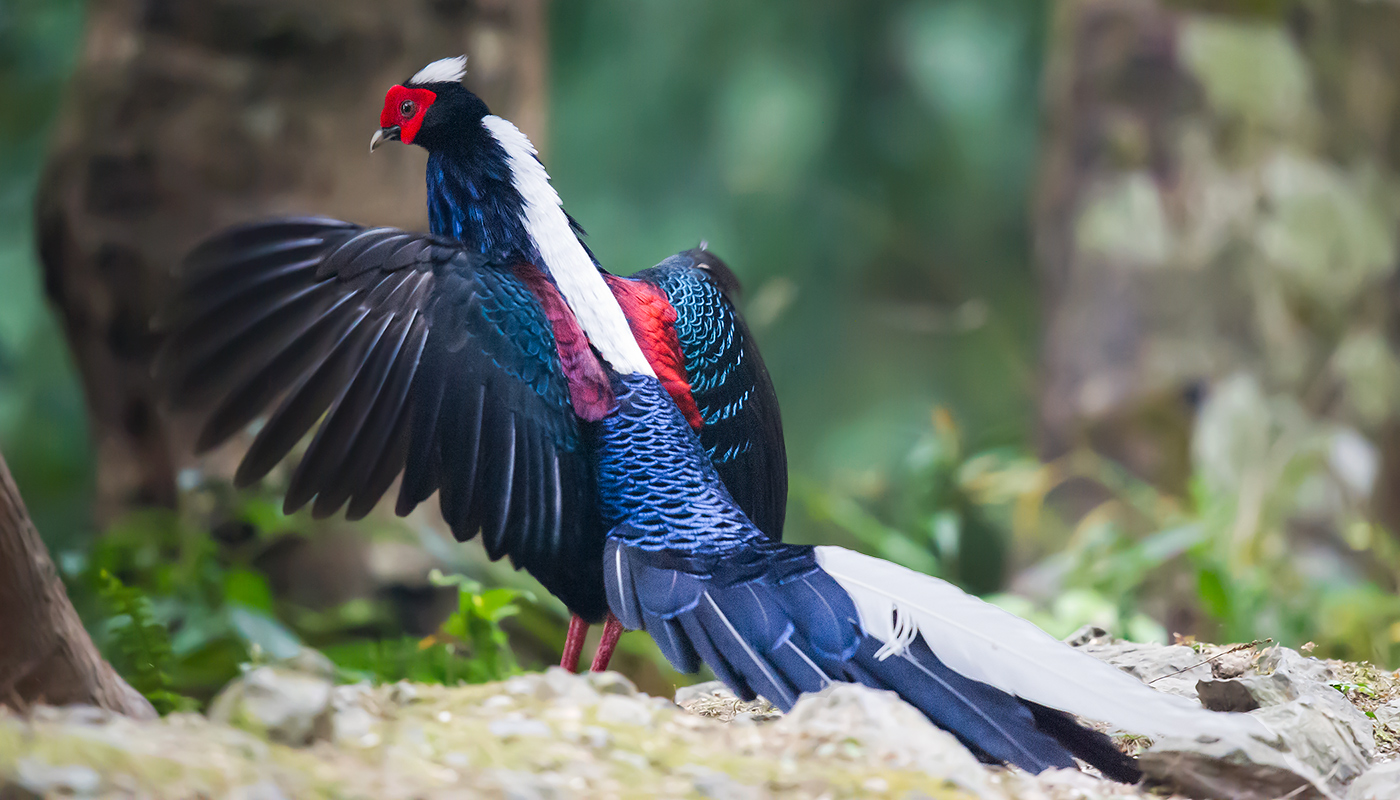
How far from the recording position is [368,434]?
2.07 m

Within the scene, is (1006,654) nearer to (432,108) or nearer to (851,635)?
(851,635)

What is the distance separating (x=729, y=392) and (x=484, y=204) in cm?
69

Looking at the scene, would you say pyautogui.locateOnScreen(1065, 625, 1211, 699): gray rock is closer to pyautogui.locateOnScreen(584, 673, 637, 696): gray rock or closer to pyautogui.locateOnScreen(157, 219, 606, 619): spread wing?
pyautogui.locateOnScreen(584, 673, 637, 696): gray rock

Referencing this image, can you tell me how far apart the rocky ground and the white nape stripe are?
728mm

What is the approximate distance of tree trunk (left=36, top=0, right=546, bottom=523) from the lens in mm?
3852

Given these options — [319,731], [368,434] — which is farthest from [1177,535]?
[319,731]

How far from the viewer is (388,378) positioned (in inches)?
81.8

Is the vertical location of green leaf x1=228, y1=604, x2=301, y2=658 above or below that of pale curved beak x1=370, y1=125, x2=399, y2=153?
below

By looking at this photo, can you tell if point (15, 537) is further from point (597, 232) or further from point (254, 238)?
point (597, 232)

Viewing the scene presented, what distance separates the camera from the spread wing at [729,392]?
8.36ft

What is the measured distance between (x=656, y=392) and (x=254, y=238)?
0.81 meters

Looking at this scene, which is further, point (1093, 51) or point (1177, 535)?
point (1093, 51)

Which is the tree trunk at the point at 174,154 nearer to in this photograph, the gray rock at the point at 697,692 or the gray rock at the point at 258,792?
the gray rock at the point at 697,692

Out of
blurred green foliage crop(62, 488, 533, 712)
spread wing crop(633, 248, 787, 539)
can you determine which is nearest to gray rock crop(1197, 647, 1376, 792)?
spread wing crop(633, 248, 787, 539)
